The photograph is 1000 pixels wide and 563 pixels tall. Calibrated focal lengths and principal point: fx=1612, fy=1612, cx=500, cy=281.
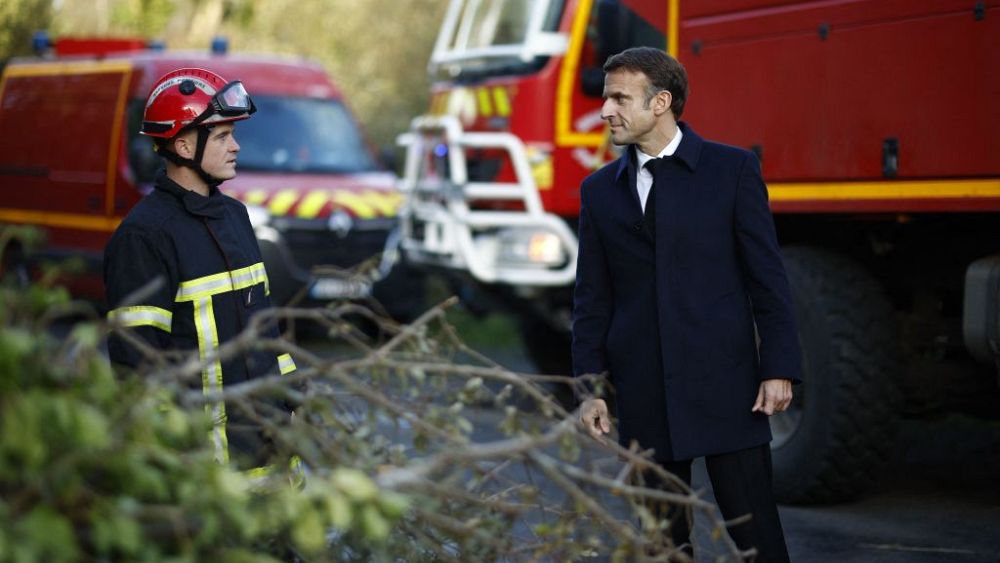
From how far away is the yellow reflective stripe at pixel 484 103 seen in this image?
9857mm

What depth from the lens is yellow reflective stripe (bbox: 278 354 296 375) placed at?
4352 millimetres

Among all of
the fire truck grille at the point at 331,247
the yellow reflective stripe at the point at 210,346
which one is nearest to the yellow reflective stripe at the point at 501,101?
the fire truck grille at the point at 331,247

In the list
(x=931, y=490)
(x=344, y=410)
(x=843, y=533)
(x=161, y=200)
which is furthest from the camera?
(x=931, y=490)

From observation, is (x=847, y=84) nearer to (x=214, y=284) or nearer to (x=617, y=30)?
(x=617, y=30)

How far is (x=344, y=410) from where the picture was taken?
3.81 metres

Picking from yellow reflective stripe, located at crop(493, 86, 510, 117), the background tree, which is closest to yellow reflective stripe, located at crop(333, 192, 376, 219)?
yellow reflective stripe, located at crop(493, 86, 510, 117)

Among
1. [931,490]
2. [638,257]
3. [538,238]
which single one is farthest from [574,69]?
[638,257]

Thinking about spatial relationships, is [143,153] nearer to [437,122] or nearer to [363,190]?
[363,190]

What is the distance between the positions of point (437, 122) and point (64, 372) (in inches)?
319

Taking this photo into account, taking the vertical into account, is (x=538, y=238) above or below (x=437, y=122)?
below

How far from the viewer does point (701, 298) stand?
174 inches

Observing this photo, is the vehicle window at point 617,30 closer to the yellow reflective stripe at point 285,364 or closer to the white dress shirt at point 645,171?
the white dress shirt at point 645,171

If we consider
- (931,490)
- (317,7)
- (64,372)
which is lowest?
(931,490)

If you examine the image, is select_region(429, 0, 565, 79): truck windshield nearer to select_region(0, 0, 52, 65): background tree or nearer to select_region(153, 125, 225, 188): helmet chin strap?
select_region(153, 125, 225, 188): helmet chin strap
